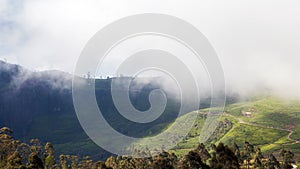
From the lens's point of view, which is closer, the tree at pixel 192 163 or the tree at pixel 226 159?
the tree at pixel 226 159

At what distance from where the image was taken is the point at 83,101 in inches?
1689

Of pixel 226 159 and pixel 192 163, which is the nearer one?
pixel 226 159

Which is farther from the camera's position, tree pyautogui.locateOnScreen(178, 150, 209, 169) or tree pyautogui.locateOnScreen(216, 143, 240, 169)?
tree pyautogui.locateOnScreen(178, 150, 209, 169)

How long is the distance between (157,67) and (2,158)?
52.6 metres

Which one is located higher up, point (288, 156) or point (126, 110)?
point (126, 110)

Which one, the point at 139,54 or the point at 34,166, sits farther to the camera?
the point at 34,166

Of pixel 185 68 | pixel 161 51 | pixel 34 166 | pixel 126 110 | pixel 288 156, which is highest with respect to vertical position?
pixel 161 51

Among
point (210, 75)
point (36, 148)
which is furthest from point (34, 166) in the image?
point (210, 75)

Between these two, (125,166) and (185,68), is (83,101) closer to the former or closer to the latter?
(185,68)

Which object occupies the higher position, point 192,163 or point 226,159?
point 226,159

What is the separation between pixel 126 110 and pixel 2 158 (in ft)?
149

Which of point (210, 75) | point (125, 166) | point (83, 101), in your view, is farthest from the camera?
point (125, 166)

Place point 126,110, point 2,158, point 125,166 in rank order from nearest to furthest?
point 126,110 < point 2,158 < point 125,166

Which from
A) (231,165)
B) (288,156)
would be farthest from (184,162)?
(288,156)
